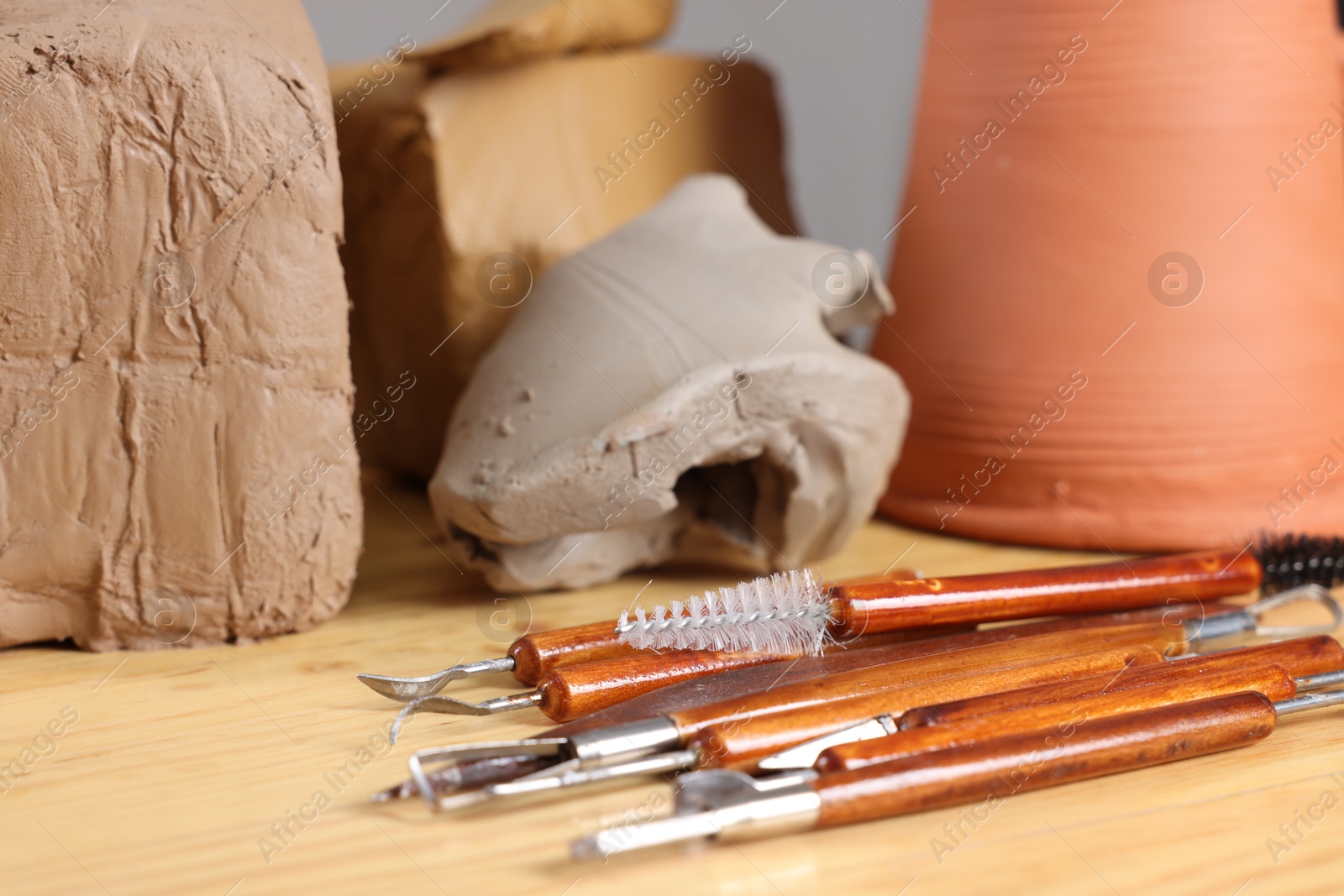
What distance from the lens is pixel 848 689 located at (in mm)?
625

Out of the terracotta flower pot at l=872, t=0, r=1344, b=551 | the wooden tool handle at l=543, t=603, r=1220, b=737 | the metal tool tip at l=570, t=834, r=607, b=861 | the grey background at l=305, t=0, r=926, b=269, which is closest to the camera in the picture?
the metal tool tip at l=570, t=834, r=607, b=861

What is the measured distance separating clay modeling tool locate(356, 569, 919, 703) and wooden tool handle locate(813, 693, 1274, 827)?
16 cm

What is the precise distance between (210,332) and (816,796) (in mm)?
452

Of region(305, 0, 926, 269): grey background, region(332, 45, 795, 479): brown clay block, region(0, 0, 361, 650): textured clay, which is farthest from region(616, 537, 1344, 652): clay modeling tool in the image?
region(305, 0, 926, 269): grey background

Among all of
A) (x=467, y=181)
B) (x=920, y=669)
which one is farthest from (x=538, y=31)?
(x=920, y=669)

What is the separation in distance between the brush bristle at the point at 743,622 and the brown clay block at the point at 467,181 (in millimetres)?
468

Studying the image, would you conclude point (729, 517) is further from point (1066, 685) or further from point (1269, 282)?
point (1269, 282)

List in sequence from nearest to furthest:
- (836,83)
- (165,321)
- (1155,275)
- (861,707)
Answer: (861,707), (165,321), (1155,275), (836,83)

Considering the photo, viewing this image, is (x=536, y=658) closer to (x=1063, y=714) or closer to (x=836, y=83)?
(x=1063, y=714)

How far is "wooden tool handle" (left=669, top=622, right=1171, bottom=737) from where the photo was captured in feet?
1.92

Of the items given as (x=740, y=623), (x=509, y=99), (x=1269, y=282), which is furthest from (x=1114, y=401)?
(x=509, y=99)

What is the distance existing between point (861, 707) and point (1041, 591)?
20 centimetres

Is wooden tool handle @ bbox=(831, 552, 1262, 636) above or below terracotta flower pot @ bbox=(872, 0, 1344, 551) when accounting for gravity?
below

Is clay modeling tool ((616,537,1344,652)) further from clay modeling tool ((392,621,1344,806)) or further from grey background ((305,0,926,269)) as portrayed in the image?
grey background ((305,0,926,269))
